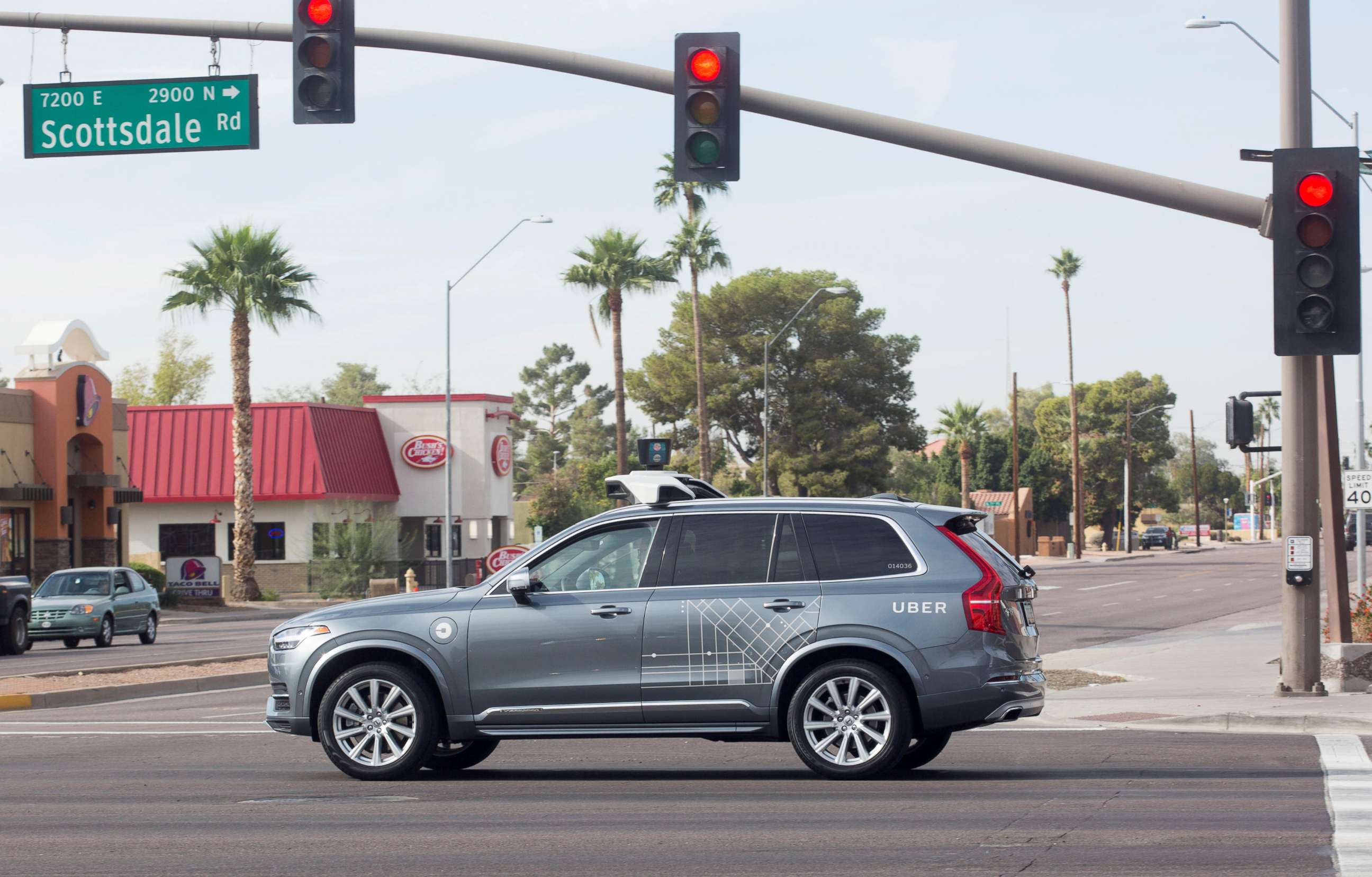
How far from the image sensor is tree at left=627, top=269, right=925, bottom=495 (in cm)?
7488

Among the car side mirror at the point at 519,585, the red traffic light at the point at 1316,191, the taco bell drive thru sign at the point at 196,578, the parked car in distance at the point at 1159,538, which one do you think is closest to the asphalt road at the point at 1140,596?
the red traffic light at the point at 1316,191

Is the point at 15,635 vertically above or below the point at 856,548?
below

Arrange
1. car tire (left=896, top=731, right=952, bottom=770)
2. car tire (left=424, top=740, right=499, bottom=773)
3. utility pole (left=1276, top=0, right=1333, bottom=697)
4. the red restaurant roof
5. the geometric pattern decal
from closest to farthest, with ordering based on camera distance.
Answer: the geometric pattern decal, car tire (left=896, top=731, right=952, bottom=770), car tire (left=424, top=740, right=499, bottom=773), utility pole (left=1276, top=0, right=1333, bottom=697), the red restaurant roof

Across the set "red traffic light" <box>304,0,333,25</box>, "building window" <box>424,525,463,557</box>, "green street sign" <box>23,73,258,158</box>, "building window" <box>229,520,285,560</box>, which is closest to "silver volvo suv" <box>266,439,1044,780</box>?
"red traffic light" <box>304,0,333,25</box>

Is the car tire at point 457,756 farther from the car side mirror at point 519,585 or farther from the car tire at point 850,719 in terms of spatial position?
the car tire at point 850,719

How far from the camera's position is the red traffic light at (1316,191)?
13758 millimetres

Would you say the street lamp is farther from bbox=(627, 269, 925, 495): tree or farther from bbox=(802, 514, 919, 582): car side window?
bbox=(802, 514, 919, 582): car side window

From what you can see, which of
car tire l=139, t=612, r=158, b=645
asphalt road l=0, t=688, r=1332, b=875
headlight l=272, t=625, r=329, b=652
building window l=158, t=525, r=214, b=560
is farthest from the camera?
building window l=158, t=525, r=214, b=560

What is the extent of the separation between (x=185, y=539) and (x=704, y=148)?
4780 cm

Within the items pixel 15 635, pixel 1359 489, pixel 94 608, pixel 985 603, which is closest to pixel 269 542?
pixel 94 608

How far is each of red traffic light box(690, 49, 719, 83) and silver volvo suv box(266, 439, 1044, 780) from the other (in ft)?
14.1

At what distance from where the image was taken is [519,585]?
34.5 ft

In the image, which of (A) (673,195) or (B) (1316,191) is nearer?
(B) (1316,191)

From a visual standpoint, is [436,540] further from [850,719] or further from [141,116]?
[850,719]
